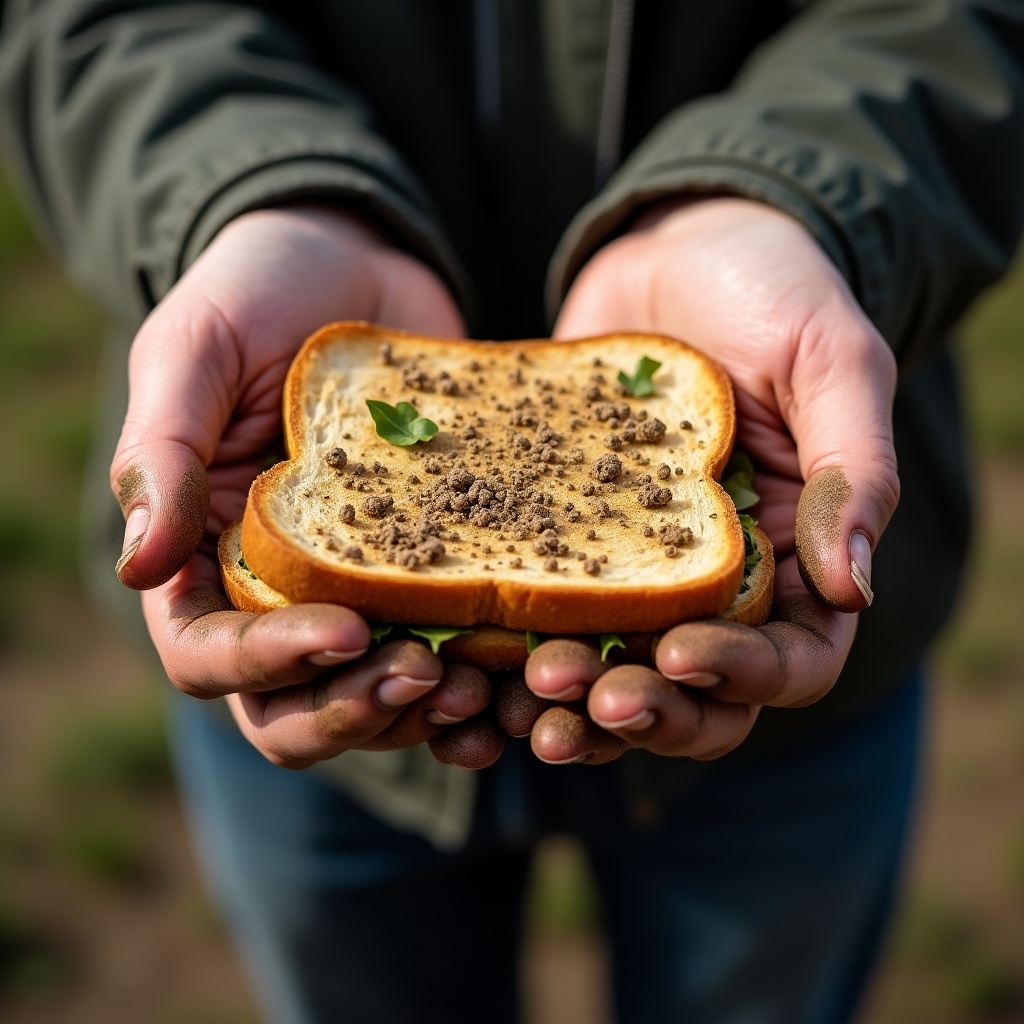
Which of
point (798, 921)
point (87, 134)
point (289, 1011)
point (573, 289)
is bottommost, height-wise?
point (289, 1011)

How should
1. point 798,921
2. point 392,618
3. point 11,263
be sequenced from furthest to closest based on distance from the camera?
point 11,263 → point 798,921 → point 392,618

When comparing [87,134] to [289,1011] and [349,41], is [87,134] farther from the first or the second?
[289,1011]

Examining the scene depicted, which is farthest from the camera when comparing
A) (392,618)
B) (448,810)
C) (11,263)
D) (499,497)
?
(11,263)

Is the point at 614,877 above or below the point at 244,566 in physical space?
below

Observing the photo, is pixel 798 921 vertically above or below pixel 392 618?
below

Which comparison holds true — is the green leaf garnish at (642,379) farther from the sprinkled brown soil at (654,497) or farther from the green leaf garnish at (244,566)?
the green leaf garnish at (244,566)

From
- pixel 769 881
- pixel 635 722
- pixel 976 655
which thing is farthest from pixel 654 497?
pixel 976 655

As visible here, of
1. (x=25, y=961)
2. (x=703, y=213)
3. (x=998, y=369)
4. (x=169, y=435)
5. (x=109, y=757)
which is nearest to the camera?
(x=169, y=435)

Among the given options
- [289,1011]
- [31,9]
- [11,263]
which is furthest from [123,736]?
[11,263]

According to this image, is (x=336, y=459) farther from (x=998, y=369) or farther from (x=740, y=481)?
(x=998, y=369)
